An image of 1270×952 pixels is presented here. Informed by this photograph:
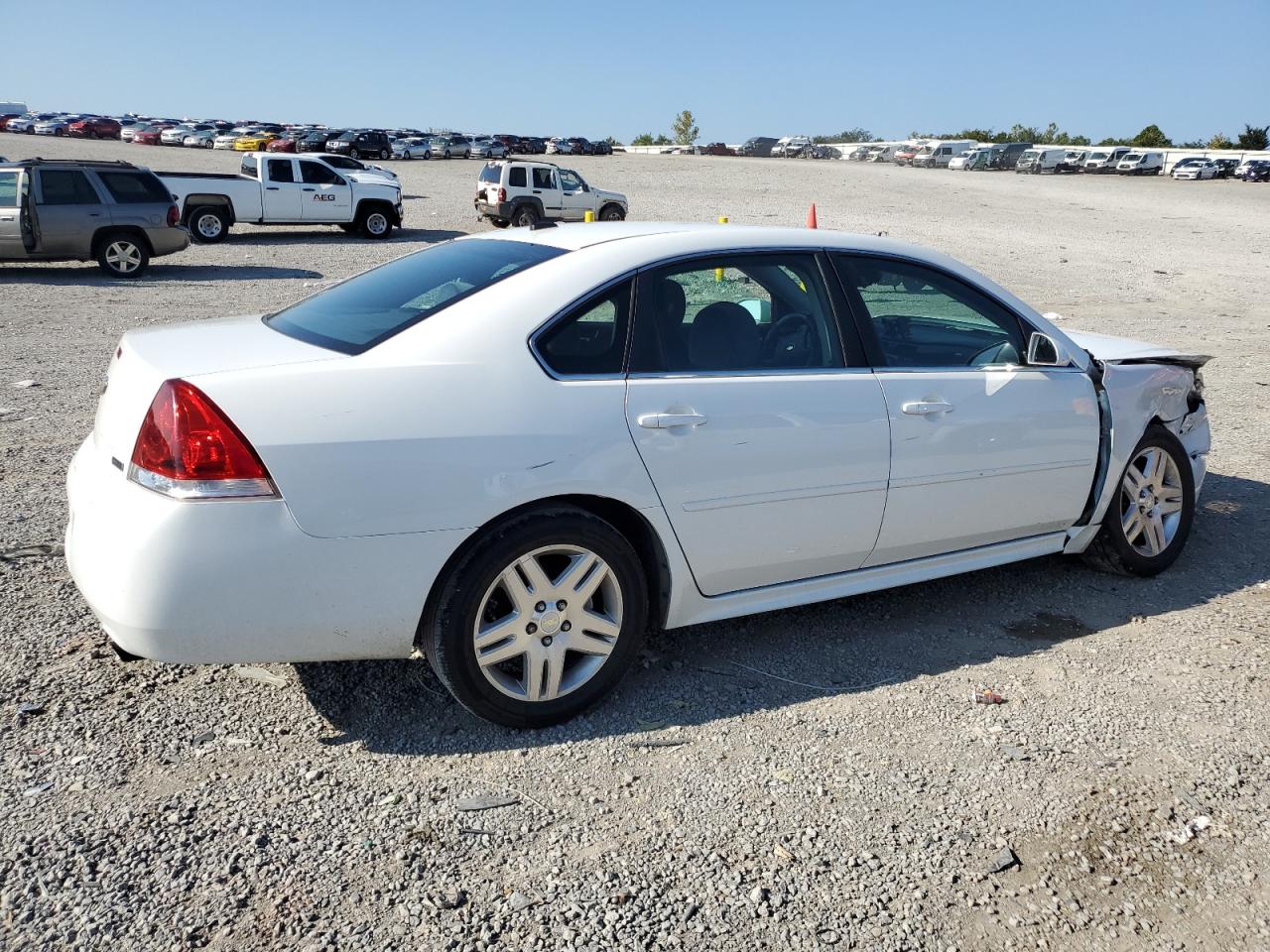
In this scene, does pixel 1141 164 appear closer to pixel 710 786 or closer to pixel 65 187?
pixel 65 187

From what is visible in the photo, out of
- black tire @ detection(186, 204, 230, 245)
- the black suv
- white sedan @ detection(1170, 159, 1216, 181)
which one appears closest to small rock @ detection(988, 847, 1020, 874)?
black tire @ detection(186, 204, 230, 245)

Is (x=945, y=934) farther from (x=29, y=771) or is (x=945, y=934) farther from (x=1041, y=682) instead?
(x=29, y=771)

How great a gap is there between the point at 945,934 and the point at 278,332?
9.20ft

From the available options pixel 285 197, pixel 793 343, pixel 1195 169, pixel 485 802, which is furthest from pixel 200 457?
pixel 1195 169

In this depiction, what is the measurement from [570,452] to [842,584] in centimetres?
134

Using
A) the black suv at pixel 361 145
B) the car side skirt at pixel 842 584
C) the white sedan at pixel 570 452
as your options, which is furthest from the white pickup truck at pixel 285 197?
the black suv at pixel 361 145

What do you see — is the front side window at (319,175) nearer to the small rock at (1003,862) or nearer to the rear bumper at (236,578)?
the rear bumper at (236,578)

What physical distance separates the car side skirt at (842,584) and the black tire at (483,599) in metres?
0.22

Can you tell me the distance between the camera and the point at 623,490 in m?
3.47

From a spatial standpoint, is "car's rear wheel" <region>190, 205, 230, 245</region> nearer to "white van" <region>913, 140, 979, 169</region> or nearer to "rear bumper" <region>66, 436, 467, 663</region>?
"rear bumper" <region>66, 436, 467, 663</region>

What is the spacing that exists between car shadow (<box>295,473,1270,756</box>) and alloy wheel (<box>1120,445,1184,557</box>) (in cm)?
20

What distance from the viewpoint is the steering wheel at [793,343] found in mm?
3930

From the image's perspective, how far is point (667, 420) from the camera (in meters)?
3.54

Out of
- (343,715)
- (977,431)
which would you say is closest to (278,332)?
(343,715)
